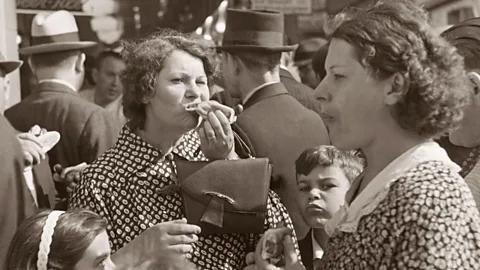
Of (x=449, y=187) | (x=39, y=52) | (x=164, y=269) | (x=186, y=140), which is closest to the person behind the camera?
(x=449, y=187)

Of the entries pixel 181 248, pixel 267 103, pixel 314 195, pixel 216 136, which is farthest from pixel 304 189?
pixel 181 248

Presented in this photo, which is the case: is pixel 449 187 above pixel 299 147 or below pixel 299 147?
above

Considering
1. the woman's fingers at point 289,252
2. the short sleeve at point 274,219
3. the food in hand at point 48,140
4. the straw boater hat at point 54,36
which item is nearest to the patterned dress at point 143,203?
the short sleeve at point 274,219

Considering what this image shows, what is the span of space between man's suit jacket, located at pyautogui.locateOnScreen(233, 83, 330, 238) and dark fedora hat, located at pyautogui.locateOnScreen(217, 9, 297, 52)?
377 millimetres

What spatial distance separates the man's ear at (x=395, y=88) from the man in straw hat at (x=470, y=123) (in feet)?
2.43

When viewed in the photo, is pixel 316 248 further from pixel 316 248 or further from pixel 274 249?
pixel 274 249

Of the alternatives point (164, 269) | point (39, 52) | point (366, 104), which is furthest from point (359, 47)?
point (39, 52)

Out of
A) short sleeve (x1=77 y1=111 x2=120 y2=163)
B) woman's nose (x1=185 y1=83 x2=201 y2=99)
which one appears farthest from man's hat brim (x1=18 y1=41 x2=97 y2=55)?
woman's nose (x1=185 y1=83 x2=201 y2=99)

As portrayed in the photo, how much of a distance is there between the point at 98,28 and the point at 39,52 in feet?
8.52

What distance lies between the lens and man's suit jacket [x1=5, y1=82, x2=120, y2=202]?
16.4 feet

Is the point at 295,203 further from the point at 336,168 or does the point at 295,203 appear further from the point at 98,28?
the point at 98,28

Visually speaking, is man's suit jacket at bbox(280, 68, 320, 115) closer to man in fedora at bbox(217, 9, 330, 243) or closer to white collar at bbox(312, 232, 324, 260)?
man in fedora at bbox(217, 9, 330, 243)

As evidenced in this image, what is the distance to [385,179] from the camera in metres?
2.59

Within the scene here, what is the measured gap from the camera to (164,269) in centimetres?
318
